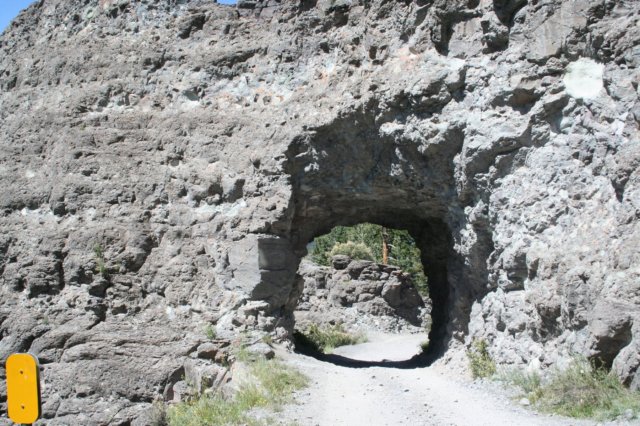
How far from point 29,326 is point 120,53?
235 inches

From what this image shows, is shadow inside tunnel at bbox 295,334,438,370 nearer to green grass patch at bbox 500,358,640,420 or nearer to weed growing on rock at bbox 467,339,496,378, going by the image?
weed growing on rock at bbox 467,339,496,378

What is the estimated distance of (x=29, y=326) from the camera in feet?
37.1

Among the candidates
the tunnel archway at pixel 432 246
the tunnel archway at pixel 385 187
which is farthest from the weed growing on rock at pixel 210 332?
the tunnel archway at pixel 432 246

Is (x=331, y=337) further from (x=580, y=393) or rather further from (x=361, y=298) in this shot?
(x=580, y=393)

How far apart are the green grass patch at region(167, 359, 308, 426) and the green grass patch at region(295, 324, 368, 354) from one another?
7.51 meters

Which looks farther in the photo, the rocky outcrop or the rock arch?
the rocky outcrop

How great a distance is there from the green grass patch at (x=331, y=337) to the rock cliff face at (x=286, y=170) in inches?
186

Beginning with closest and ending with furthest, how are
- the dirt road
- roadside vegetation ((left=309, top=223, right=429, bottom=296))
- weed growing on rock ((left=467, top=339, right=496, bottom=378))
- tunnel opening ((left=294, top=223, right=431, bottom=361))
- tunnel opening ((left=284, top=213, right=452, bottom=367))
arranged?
the dirt road, weed growing on rock ((left=467, top=339, right=496, bottom=378)), tunnel opening ((left=284, top=213, right=452, bottom=367)), tunnel opening ((left=294, top=223, right=431, bottom=361)), roadside vegetation ((left=309, top=223, right=429, bottom=296))

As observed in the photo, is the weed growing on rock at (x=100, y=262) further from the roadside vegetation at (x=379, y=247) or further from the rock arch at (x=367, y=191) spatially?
the roadside vegetation at (x=379, y=247)

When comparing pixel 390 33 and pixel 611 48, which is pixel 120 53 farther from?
pixel 611 48

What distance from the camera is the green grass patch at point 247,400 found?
355 inches

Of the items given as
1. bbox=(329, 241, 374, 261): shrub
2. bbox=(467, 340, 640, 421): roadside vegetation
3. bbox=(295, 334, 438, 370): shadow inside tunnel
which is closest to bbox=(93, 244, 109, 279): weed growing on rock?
bbox=(295, 334, 438, 370): shadow inside tunnel

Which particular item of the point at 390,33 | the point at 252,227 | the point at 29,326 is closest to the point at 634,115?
the point at 390,33

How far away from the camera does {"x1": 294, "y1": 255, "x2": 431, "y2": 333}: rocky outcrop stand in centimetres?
2205
